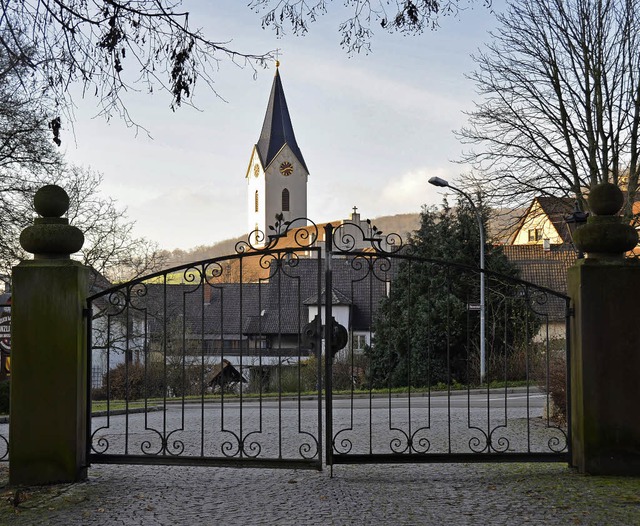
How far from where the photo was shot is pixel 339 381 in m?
28.8

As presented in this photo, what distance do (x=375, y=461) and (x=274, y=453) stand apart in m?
3.34

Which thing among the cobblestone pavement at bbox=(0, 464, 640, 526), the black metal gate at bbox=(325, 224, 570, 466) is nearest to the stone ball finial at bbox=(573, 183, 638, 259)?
the black metal gate at bbox=(325, 224, 570, 466)

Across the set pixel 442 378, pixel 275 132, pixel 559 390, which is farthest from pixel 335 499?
pixel 275 132

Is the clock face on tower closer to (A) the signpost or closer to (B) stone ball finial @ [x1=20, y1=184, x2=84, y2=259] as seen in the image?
(A) the signpost

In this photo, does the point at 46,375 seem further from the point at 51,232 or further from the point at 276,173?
the point at 276,173

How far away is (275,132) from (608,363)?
97.2 m

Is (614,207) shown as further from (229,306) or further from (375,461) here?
(229,306)

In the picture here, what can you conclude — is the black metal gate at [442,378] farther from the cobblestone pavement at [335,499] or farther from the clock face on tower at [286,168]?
the clock face on tower at [286,168]

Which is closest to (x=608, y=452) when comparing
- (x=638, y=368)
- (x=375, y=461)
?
(x=638, y=368)

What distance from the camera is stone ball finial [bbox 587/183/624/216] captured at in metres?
8.80

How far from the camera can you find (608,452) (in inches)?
332

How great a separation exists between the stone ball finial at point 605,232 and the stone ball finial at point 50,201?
496 centimetres

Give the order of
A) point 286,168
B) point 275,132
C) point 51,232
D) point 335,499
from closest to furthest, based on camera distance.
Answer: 1. point 335,499
2. point 51,232
3. point 275,132
4. point 286,168

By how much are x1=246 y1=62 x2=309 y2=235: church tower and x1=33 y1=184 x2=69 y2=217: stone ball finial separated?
91.6 meters
